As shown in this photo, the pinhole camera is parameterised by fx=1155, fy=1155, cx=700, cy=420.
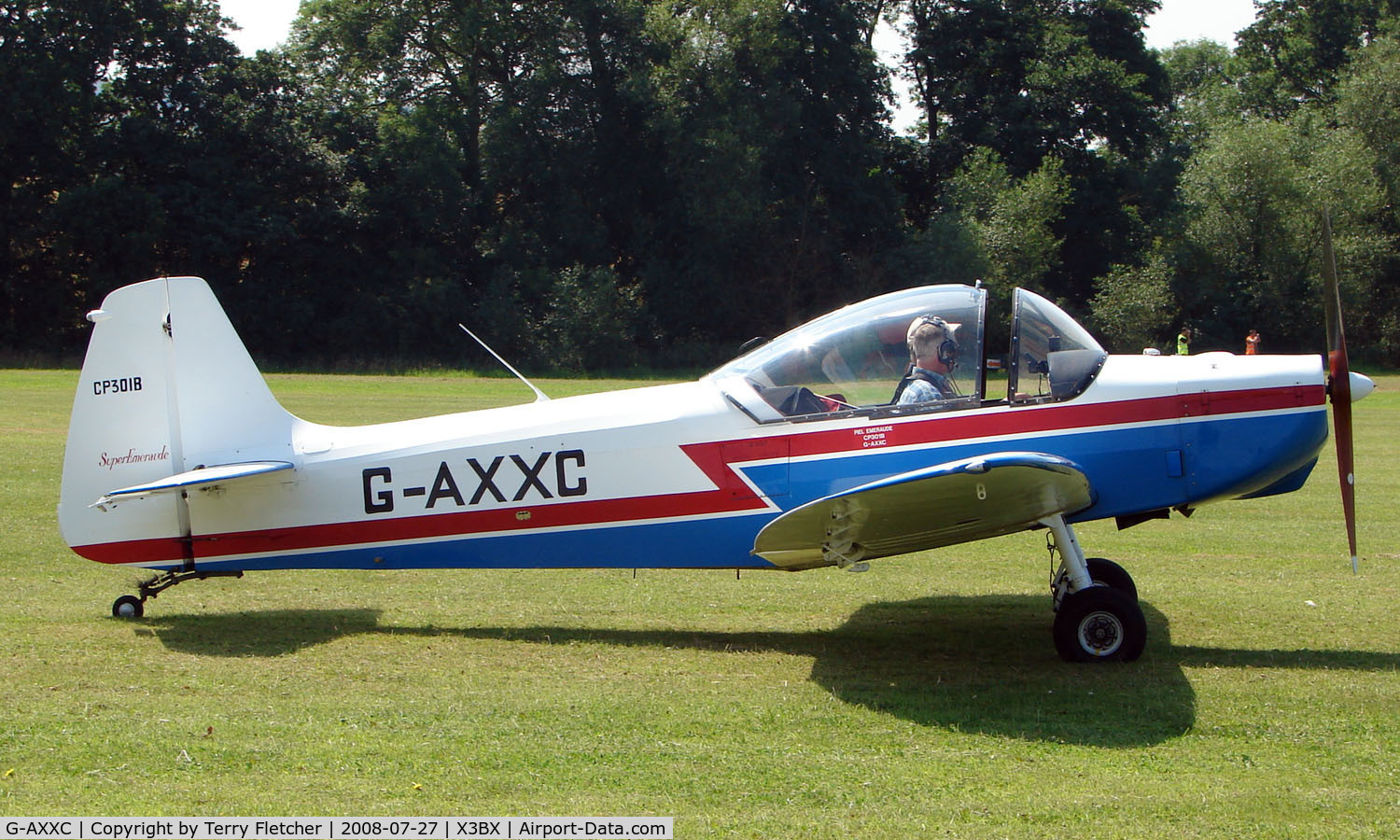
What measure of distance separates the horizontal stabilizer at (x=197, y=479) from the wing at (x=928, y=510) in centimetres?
301

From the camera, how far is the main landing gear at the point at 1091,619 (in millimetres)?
6488

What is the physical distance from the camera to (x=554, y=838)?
14.0ft

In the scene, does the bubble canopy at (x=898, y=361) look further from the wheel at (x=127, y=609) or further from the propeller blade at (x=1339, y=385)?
the wheel at (x=127, y=609)

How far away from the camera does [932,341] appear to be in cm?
657

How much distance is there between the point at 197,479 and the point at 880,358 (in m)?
4.02

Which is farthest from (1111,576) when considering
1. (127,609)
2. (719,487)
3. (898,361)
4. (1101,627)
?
(127,609)

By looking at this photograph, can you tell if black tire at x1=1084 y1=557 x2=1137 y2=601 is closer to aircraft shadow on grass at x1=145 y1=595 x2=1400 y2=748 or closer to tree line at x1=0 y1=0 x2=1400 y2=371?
aircraft shadow on grass at x1=145 y1=595 x2=1400 y2=748

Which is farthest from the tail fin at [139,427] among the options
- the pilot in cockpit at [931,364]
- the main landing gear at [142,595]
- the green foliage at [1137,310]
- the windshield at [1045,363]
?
the green foliage at [1137,310]

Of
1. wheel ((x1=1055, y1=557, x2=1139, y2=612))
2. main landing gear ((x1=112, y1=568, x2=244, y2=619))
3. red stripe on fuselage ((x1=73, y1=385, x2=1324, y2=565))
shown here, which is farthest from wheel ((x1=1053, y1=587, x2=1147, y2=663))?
main landing gear ((x1=112, y1=568, x2=244, y2=619))

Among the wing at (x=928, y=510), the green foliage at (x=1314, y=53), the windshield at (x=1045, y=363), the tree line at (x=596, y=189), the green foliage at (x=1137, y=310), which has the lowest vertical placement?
the wing at (x=928, y=510)

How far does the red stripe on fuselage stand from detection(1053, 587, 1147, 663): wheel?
0.98 meters

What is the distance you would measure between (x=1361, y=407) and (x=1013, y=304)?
26794 millimetres

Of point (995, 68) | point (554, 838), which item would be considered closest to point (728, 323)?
point (995, 68)

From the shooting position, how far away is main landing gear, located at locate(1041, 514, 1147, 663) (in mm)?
6488
